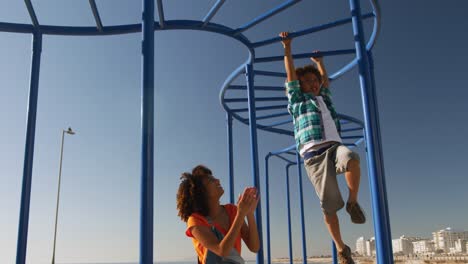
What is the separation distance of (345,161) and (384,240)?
780mm

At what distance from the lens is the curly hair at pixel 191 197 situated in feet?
8.84

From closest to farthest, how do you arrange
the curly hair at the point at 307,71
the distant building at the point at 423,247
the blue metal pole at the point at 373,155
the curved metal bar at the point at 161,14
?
1. the blue metal pole at the point at 373,155
2. the curly hair at the point at 307,71
3. the curved metal bar at the point at 161,14
4. the distant building at the point at 423,247

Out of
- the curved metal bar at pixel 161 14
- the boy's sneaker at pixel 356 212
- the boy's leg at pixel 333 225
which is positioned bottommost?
the boy's leg at pixel 333 225

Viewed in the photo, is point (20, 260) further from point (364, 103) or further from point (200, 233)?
point (364, 103)

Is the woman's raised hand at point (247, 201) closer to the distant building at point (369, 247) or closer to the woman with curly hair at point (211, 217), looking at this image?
the woman with curly hair at point (211, 217)

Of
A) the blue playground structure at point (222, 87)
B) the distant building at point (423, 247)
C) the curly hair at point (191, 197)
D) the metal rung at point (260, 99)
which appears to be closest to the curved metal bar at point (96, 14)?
the blue playground structure at point (222, 87)

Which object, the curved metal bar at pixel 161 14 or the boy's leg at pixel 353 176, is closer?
the boy's leg at pixel 353 176

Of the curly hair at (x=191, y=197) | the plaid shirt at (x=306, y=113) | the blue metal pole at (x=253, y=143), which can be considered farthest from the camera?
the blue metal pole at (x=253, y=143)

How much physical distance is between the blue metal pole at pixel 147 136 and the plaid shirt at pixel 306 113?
1.65m

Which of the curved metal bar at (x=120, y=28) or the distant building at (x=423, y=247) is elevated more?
the curved metal bar at (x=120, y=28)

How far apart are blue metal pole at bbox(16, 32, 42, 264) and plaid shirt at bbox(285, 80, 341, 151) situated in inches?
113

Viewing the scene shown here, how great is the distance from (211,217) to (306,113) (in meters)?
1.89

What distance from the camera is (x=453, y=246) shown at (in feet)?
400

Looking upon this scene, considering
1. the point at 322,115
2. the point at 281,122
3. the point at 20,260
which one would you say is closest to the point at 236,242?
the point at 322,115
